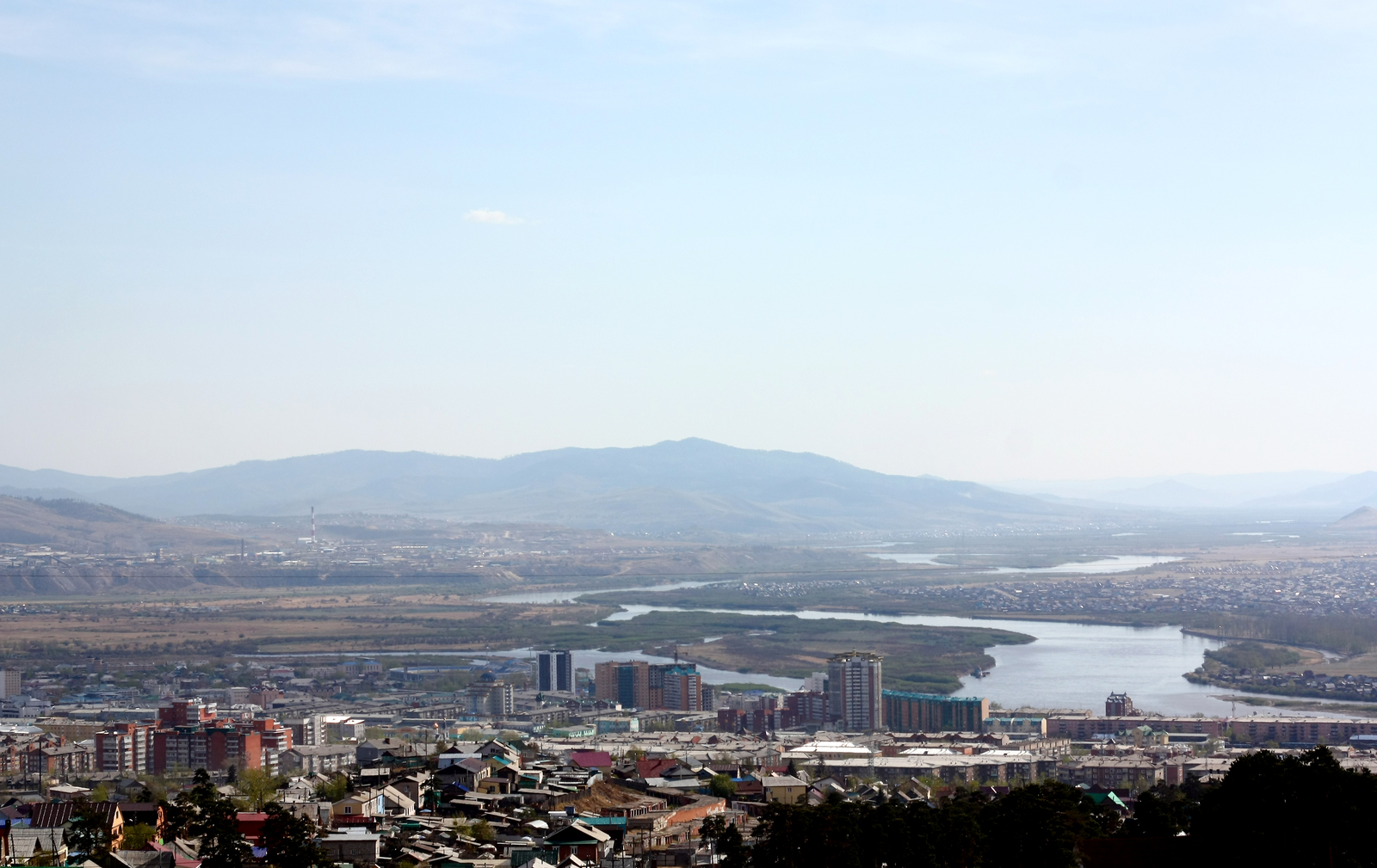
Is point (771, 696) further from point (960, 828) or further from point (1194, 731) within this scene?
point (960, 828)

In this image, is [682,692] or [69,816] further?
[682,692]

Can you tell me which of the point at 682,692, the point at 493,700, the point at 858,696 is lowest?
the point at 493,700

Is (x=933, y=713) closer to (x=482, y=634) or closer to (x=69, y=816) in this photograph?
(x=69, y=816)

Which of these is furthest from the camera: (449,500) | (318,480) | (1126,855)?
(318,480)

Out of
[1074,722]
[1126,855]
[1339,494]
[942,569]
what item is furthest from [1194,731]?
[1339,494]

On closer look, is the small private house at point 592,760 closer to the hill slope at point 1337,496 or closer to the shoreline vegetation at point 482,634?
the shoreline vegetation at point 482,634

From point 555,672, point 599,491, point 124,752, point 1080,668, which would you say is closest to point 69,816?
point 124,752

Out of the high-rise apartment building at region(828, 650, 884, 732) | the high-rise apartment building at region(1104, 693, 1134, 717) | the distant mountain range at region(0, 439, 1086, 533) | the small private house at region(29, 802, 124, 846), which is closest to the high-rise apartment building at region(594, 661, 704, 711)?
the high-rise apartment building at region(828, 650, 884, 732)
